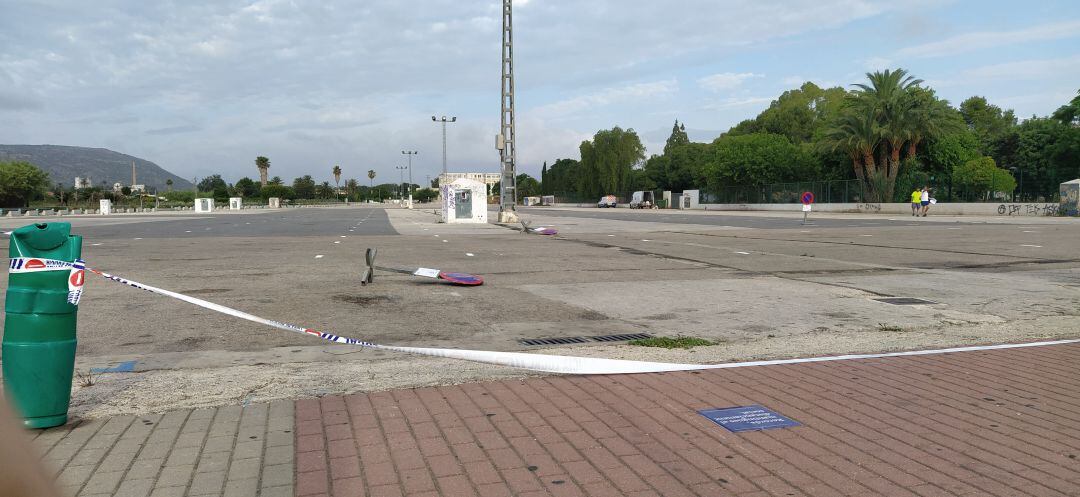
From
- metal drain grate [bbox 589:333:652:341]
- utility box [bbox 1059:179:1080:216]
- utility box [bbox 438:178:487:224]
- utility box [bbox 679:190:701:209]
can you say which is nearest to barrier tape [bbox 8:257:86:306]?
metal drain grate [bbox 589:333:652:341]

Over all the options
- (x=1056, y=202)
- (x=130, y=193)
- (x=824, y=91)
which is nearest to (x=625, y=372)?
(x=1056, y=202)

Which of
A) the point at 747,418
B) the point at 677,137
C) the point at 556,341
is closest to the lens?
the point at 747,418

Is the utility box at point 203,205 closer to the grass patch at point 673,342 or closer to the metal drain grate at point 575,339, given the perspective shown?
the metal drain grate at point 575,339

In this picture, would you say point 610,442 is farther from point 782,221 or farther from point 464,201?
point 782,221

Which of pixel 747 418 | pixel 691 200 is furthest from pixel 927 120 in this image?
pixel 747 418

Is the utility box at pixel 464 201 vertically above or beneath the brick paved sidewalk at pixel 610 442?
above

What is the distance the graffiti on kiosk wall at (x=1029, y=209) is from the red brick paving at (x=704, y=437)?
144ft

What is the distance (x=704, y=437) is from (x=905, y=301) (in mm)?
6445

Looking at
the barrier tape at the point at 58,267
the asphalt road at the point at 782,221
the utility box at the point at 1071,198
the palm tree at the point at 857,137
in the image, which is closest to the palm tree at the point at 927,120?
the palm tree at the point at 857,137

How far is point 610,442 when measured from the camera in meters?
4.18

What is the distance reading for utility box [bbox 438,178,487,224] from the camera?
38.0 metres

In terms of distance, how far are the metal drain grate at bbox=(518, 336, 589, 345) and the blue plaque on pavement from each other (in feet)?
7.89

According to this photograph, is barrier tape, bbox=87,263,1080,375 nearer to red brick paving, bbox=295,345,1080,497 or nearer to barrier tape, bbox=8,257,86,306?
red brick paving, bbox=295,345,1080,497

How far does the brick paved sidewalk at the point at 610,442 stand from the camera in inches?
141
